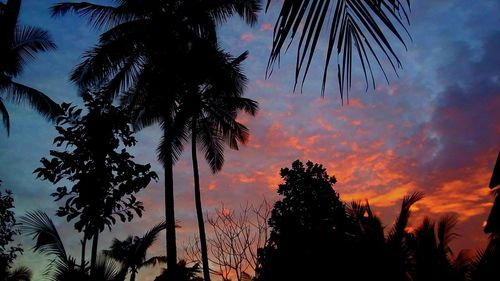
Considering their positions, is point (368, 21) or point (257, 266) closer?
point (368, 21)

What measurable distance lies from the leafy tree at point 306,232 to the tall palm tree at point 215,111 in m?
2.83

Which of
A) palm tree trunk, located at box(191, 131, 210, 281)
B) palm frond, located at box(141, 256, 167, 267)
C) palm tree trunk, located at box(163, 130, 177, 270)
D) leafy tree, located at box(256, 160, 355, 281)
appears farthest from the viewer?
palm frond, located at box(141, 256, 167, 267)

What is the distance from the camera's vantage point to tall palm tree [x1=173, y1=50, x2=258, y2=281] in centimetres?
1446

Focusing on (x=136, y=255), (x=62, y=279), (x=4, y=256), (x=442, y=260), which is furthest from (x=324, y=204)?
(x=4, y=256)

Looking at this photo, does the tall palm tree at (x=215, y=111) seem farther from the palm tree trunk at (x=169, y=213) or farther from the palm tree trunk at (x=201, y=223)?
the palm tree trunk at (x=169, y=213)

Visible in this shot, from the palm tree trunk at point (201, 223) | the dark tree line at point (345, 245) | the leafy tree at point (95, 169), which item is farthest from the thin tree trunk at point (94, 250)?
the palm tree trunk at point (201, 223)

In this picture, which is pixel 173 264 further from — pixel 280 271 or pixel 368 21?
pixel 368 21

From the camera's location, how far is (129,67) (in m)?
14.1

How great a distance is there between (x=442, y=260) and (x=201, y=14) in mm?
10583

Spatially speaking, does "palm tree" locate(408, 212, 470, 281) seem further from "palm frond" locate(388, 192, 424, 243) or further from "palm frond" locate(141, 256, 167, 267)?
"palm frond" locate(141, 256, 167, 267)

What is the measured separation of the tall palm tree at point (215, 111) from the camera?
1446cm

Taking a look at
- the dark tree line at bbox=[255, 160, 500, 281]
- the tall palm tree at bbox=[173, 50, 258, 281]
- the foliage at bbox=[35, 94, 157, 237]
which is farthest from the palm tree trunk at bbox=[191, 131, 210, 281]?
the foliage at bbox=[35, 94, 157, 237]

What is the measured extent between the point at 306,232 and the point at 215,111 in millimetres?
6574

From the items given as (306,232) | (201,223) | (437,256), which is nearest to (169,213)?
(201,223)
